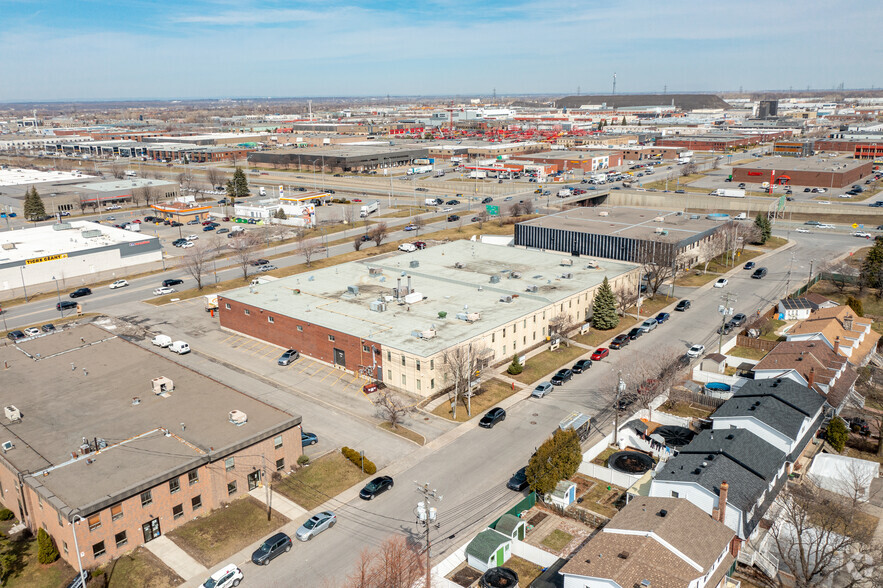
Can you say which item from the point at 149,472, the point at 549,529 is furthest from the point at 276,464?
the point at 549,529

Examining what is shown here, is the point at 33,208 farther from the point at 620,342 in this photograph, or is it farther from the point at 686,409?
the point at 686,409

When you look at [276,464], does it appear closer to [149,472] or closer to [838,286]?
[149,472]

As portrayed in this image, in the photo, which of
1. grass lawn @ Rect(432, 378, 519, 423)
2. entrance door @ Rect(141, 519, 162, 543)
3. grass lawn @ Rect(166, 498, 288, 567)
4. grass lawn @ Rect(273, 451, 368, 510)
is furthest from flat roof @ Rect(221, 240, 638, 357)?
entrance door @ Rect(141, 519, 162, 543)

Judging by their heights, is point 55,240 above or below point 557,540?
above

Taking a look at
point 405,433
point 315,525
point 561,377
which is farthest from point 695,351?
point 315,525

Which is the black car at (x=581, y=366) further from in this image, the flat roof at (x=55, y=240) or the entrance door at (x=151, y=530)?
the flat roof at (x=55, y=240)

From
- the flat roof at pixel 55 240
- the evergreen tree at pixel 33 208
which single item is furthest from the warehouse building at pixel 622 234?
the evergreen tree at pixel 33 208
